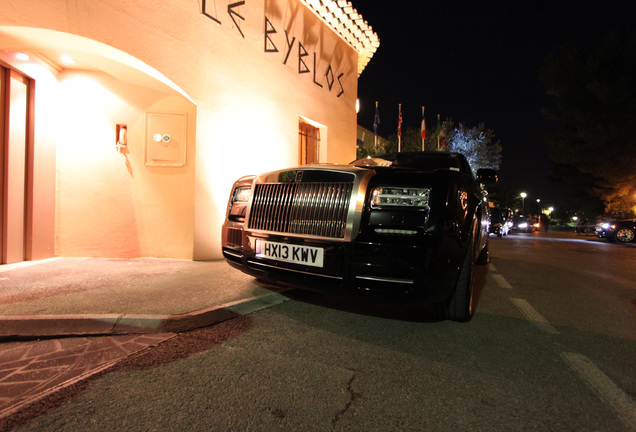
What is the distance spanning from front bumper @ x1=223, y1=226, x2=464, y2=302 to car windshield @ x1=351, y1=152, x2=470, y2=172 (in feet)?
6.52

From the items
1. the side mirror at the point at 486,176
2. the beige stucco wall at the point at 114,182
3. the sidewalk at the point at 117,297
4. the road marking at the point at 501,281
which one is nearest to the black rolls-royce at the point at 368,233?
the sidewalk at the point at 117,297

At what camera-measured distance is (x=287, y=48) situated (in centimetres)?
709

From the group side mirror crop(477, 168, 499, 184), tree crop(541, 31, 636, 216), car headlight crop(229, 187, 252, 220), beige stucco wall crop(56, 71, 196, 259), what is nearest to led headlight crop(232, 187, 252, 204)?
car headlight crop(229, 187, 252, 220)

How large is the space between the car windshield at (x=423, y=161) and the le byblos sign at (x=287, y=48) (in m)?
3.39

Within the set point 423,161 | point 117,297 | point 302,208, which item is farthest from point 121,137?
point 423,161

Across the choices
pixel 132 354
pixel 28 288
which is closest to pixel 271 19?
pixel 28 288

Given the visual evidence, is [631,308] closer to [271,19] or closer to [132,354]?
[132,354]

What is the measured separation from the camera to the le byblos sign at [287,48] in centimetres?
585

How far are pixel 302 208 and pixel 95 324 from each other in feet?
6.11

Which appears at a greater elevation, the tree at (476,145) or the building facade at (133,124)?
the tree at (476,145)

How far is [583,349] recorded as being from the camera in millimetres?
2633

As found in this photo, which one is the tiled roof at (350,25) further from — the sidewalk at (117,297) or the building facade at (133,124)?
the sidewalk at (117,297)

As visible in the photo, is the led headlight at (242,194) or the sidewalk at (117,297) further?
the led headlight at (242,194)

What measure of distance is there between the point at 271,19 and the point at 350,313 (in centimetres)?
569
